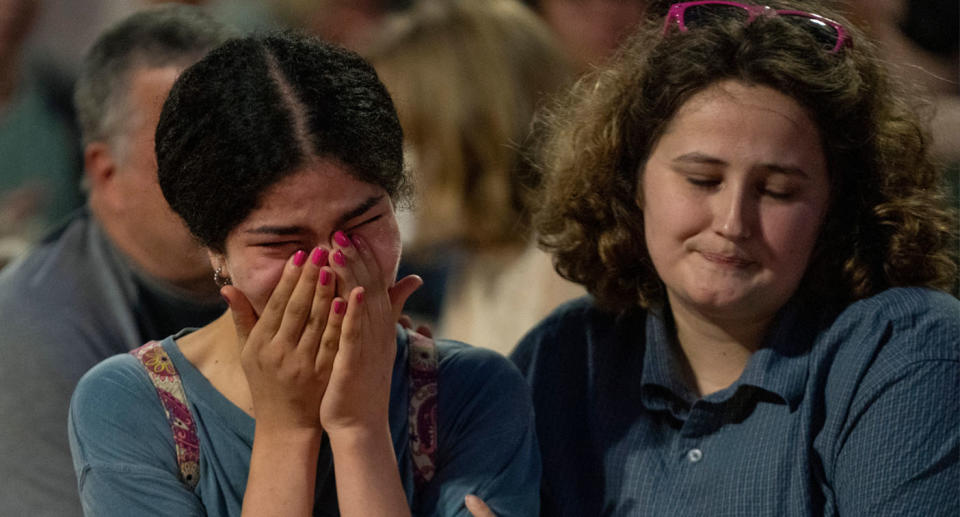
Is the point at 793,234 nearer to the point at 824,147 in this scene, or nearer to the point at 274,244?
the point at 824,147

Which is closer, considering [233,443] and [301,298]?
[301,298]

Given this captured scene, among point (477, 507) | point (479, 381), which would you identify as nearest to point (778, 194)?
point (479, 381)

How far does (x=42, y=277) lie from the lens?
188cm

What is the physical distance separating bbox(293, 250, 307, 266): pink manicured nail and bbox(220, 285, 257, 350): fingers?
83 millimetres

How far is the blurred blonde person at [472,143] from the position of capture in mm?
2359

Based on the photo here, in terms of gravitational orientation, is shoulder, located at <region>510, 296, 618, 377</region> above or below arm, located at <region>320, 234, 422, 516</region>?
below

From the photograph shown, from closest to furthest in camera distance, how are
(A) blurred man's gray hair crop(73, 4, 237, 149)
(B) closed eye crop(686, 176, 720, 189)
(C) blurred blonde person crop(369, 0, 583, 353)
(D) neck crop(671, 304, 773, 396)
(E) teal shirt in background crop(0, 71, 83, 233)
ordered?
1. (B) closed eye crop(686, 176, 720, 189)
2. (D) neck crop(671, 304, 773, 396)
3. (A) blurred man's gray hair crop(73, 4, 237, 149)
4. (E) teal shirt in background crop(0, 71, 83, 233)
5. (C) blurred blonde person crop(369, 0, 583, 353)

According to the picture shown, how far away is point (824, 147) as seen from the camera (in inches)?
57.2

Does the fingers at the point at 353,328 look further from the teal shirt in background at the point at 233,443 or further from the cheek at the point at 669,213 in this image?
the cheek at the point at 669,213

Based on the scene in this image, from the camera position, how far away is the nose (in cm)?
138

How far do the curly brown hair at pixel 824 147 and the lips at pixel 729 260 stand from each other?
15 centimetres

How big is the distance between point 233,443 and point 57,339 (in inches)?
24.2

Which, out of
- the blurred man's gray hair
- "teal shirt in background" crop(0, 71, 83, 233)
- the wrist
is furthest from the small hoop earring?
"teal shirt in background" crop(0, 71, 83, 233)

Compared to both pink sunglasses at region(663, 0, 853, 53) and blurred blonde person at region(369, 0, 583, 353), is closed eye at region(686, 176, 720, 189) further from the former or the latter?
blurred blonde person at region(369, 0, 583, 353)
